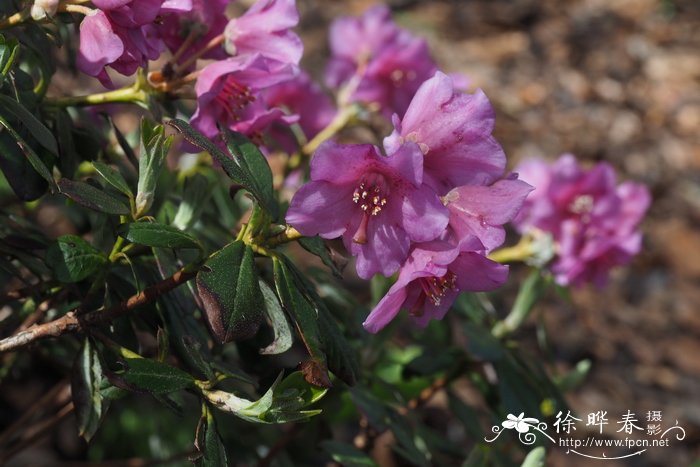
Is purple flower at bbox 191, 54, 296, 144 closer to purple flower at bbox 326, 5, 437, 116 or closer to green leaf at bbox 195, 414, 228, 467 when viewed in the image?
green leaf at bbox 195, 414, 228, 467

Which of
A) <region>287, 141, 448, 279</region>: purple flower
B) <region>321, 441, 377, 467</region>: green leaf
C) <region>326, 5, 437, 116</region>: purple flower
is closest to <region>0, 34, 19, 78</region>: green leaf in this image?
<region>287, 141, 448, 279</region>: purple flower

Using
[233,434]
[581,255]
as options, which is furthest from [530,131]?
[233,434]

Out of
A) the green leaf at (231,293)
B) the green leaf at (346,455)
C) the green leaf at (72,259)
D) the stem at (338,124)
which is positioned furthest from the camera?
the stem at (338,124)

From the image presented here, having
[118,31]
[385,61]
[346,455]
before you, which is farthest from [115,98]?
[385,61]

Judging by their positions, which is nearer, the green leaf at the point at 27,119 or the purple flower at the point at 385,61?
the green leaf at the point at 27,119

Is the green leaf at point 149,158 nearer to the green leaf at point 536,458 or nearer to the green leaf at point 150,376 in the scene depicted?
the green leaf at point 150,376

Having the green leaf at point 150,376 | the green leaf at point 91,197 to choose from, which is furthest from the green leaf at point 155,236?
the green leaf at point 150,376

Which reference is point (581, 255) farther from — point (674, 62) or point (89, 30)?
point (674, 62)

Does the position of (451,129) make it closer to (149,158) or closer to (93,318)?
(149,158)
